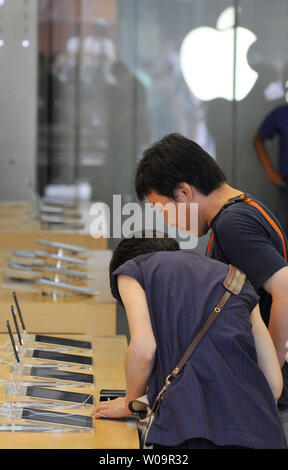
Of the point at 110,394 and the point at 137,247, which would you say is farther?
the point at 110,394

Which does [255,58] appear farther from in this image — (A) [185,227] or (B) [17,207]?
(A) [185,227]

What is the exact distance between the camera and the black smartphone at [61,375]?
6.38 ft

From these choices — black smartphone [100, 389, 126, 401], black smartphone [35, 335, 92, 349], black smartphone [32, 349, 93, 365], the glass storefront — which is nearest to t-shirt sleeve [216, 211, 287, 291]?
black smartphone [100, 389, 126, 401]

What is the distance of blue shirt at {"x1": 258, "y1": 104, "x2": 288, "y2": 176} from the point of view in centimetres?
518

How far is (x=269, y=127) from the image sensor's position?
5332mm

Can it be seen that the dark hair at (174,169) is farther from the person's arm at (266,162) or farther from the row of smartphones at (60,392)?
the person's arm at (266,162)

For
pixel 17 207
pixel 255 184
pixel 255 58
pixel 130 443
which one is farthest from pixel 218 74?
pixel 130 443

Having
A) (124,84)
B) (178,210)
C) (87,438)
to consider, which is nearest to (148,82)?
(124,84)

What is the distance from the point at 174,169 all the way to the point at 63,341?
2.68 ft

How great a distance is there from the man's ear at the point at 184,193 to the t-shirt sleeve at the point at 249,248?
0.38ft

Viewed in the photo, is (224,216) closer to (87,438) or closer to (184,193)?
(184,193)

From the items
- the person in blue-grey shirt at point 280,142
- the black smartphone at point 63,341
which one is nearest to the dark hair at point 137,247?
the black smartphone at point 63,341

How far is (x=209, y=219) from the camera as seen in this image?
72.3 inches

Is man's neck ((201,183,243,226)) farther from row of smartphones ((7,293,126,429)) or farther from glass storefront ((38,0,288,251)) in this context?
glass storefront ((38,0,288,251))
